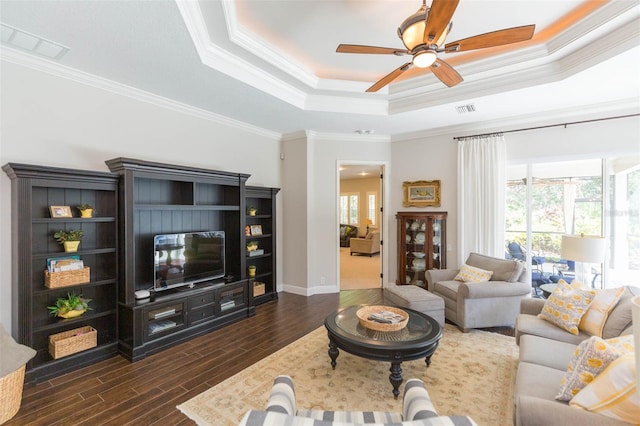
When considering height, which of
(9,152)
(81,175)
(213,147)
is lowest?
(81,175)

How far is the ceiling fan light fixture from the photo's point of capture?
216 centimetres

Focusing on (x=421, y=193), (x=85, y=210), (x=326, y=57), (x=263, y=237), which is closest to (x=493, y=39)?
(x=326, y=57)

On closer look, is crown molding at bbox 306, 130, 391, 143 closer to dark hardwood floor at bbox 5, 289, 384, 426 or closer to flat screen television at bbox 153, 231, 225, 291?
flat screen television at bbox 153, 231, 225, 291

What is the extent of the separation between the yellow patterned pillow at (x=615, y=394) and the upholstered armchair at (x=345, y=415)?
0.78 meters

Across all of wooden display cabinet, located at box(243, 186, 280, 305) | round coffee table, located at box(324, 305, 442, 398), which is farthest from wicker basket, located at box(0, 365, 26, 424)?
wooden display cabinet, located at box(243, 186, 280, 305)

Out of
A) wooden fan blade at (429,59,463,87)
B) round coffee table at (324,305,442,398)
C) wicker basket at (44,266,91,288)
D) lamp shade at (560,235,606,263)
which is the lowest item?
round coffee table at (324,305,442,398)

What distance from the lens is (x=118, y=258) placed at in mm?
3137

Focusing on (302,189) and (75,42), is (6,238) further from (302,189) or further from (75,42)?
(302,189)

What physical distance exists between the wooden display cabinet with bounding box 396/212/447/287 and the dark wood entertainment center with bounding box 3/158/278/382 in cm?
272

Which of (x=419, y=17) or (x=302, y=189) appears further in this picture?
(x=302, y=189)

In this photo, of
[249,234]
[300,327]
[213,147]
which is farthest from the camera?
[249,234]

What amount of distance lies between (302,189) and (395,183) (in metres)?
1.81

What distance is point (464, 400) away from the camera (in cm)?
236

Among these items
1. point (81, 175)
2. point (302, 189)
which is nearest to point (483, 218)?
point (302, 189)
